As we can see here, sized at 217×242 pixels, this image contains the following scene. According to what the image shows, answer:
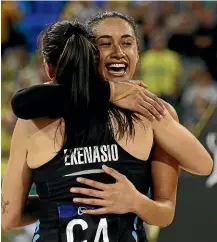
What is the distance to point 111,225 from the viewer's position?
1415 mm

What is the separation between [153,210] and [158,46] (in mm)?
3453

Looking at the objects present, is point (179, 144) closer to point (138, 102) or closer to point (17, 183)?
point (138, 102)

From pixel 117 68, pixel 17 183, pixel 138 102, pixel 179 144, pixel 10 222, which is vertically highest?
pixel 117 68

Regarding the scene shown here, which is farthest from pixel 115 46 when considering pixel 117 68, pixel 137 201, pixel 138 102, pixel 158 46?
pixel 158 46

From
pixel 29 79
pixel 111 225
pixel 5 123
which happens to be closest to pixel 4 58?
pixel 29 79

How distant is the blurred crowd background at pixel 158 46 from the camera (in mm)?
4676

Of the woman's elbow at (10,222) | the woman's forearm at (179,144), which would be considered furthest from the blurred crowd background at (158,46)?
the woman's forearm at (179,144)

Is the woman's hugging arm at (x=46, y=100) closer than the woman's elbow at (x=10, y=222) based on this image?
Yes

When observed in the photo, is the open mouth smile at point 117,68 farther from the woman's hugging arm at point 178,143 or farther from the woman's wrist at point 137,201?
the woman's wrist at point 137,201

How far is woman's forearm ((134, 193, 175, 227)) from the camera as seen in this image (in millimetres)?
1427

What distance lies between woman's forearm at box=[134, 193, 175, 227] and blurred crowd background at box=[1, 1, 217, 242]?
9.56 ft

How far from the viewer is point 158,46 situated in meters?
4.80

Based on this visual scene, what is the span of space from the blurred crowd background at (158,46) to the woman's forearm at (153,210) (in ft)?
9.56

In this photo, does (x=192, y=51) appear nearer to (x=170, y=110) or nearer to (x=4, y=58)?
(x=4, y=58)
